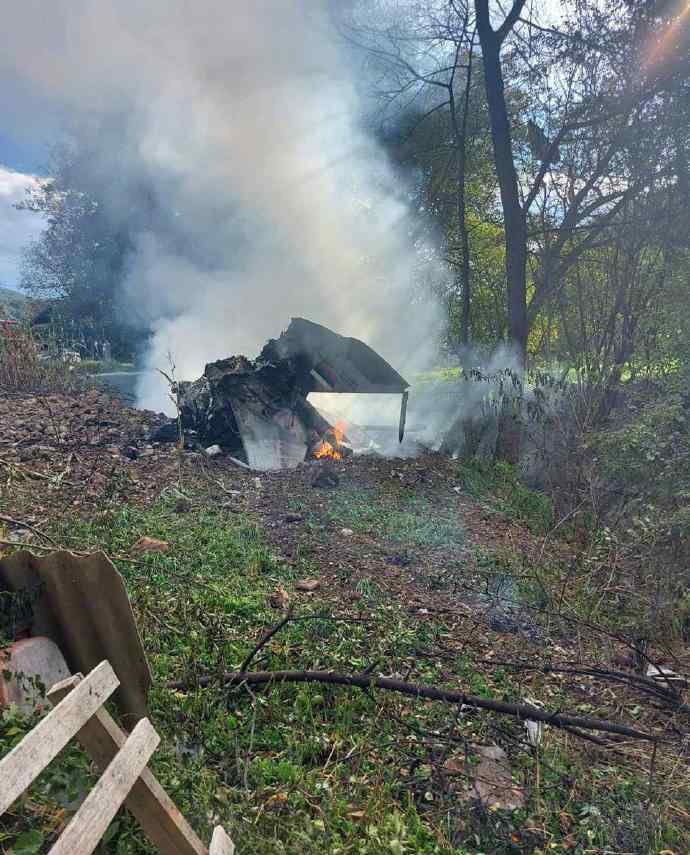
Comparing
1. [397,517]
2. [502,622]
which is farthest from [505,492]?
[502,622]

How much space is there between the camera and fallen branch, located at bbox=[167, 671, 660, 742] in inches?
92.4

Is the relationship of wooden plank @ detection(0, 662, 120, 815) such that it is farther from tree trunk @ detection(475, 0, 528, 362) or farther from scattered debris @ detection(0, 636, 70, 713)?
tree trunk @ detection(475, 0, 528, 362)

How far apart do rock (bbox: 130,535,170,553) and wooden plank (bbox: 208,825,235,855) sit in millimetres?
2491

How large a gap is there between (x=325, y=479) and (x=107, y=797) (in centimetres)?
509

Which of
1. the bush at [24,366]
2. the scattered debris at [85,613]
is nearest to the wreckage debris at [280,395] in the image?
the bush at [24,366]

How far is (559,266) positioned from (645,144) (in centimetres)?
192

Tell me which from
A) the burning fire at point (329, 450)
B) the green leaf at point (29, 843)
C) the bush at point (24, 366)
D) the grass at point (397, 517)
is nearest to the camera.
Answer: the green leaf at point (29, 843)

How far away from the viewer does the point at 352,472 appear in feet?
22.8

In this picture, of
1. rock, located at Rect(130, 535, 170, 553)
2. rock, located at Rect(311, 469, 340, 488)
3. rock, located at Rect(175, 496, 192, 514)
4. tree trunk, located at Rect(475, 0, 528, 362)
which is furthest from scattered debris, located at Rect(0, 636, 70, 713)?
tree trunk, located at Rect(475, 0, 528, 362)

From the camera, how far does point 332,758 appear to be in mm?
2287

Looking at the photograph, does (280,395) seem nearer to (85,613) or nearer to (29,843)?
(85,613)

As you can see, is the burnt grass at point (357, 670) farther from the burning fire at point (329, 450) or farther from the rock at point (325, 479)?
the burning fire at point (329, 450)

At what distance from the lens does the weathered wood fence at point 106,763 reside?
1343 millimetres

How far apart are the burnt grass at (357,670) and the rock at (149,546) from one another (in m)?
0.08
